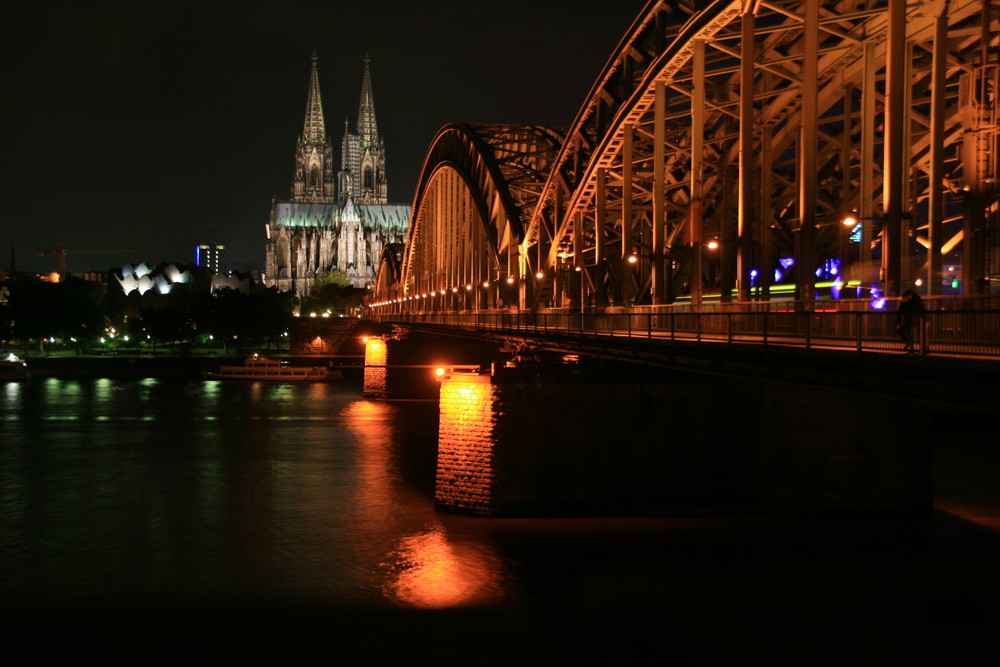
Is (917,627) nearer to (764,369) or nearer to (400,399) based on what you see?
(764,369)

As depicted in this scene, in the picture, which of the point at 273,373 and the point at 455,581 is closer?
the point at 455,581

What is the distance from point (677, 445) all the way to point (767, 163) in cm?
1040

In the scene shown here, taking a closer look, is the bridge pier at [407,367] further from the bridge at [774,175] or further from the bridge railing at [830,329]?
the bridge railing at [830,329]

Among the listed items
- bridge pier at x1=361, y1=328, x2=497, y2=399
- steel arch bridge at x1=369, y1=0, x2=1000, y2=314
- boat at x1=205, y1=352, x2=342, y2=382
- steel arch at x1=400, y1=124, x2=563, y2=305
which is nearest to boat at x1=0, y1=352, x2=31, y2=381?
boat at x1=205, y1=352, x2=342, y2=382

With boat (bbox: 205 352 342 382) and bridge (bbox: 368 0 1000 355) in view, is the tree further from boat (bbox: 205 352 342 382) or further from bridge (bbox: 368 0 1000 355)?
bridge (bbox: 368 0 1000 355)

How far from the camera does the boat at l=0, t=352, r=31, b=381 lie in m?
78.9

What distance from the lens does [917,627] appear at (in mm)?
18562

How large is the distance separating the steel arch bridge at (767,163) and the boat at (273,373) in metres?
23.5

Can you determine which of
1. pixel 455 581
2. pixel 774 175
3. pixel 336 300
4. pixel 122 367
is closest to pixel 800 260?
pixel 455 581

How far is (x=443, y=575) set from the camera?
21344mm

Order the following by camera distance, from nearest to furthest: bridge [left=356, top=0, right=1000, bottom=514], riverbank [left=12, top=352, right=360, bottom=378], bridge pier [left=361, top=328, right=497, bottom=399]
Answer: bridge [left=356, top=0, right=1000, bottom=514] → bridge pier [left=361, top=328, right=497, bottom=399] → riverbank [left=12, top=352, right=360, bottom=378]

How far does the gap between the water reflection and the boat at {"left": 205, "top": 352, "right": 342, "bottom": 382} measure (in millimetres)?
58346

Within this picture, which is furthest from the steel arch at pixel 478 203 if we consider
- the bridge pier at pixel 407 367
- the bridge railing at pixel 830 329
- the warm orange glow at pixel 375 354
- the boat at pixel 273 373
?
the bridge railing at pixel 830 329

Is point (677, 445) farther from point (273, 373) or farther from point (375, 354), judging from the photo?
point (273, 373)
